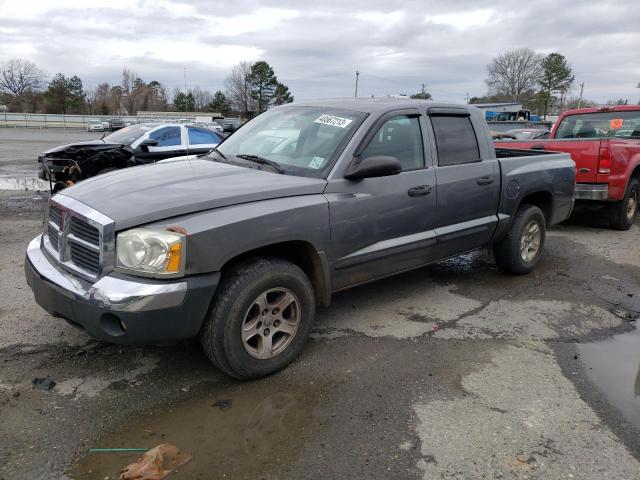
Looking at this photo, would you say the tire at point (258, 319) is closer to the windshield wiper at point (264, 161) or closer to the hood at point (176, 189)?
the hood at point (176, 189)

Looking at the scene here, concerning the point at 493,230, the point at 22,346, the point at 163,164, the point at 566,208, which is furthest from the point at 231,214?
the point at 566,208

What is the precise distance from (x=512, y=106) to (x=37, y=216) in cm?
4337

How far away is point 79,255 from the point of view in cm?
317

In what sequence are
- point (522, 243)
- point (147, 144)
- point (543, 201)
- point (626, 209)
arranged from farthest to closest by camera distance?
A: 1. point (147, 144)
2. point (626, 209)
3. point (543, 201)
4. point (522, 243)

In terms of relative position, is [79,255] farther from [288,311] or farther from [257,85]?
[257,85]

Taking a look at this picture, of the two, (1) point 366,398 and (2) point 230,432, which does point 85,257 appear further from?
(1) point 366,398

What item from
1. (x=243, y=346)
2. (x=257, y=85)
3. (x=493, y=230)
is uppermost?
(x=257, y=85)

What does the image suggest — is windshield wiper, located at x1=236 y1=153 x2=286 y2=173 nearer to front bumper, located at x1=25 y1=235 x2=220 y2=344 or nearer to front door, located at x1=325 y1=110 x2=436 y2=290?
front door, located at x1=325 y1=110 x2=436 y2=290

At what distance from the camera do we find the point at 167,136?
11.2 metres

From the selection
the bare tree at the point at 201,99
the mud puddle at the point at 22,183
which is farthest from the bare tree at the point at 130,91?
the mud puddle at the point at 22,183

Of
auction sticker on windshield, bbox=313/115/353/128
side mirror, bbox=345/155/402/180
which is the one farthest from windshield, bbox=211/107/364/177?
side mirror, bbox=345/155/402/180

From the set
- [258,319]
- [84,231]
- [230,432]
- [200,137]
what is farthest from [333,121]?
[200,137]

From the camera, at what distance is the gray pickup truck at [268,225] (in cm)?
292

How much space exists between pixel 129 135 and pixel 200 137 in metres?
1.54
